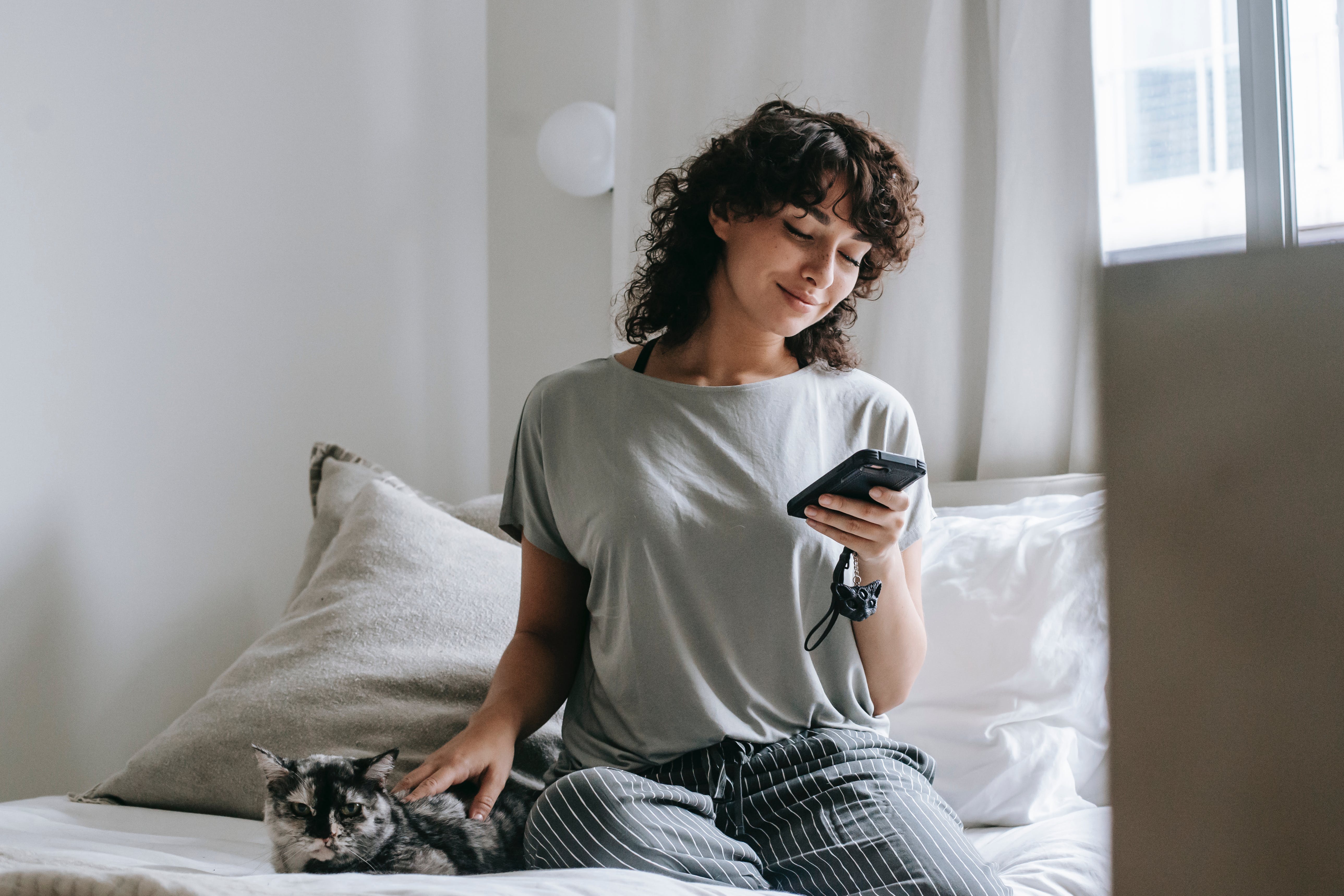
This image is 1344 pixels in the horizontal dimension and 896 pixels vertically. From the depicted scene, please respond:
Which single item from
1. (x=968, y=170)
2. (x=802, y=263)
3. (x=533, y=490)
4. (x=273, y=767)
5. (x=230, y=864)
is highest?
(x=968, y=170)

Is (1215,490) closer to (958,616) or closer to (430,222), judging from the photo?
(958,616)

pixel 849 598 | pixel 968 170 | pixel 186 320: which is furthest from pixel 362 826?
pixel 968 170

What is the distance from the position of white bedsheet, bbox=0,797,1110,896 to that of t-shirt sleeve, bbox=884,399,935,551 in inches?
13.5

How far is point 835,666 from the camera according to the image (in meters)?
1.03

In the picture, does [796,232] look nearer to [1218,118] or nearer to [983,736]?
[983,736]

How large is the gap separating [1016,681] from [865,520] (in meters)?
0.45

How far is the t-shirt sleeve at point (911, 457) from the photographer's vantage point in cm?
Answer: 108

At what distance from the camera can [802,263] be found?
1.08 meters

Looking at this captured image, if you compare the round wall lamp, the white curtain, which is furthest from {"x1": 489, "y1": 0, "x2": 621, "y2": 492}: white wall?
the white curtain

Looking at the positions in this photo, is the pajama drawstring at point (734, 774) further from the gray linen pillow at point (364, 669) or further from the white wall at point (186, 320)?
the white wall at point (186, 320)

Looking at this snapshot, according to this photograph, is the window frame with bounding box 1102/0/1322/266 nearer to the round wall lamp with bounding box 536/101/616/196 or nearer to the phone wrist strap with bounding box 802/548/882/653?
the phone wrist strap with bounding box 802/548/882/653

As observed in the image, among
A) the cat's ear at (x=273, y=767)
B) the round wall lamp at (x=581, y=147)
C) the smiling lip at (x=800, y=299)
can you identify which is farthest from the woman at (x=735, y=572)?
the round wall lamp at (x=581, y=147)

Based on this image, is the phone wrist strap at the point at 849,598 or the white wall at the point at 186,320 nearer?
the phone wrist strap at the point at 849,598

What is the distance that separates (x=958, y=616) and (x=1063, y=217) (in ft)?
2.51
